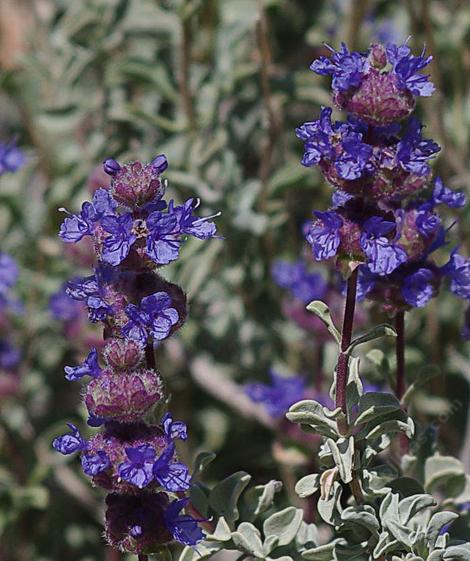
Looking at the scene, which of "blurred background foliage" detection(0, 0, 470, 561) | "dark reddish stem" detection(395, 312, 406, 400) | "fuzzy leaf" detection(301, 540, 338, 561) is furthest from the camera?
"blurred background foliage" detection(0, 0, 470, 561)

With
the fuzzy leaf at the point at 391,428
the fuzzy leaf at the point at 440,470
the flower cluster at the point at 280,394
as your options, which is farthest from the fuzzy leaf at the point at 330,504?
the flower cluster at the point at 280,394

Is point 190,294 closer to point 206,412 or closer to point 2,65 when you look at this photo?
point 206,412

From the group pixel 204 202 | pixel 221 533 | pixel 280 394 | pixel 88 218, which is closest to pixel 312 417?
pixel 221 533

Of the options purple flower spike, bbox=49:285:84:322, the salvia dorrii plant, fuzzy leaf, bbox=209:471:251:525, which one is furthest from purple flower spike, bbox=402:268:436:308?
purple flower spike, bbox=49:285:84:322

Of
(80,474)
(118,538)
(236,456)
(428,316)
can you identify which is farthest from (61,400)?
(118,538)

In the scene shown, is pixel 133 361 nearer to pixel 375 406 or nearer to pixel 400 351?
pixel 375 406

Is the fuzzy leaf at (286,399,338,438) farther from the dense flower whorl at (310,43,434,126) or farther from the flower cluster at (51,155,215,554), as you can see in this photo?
the dense flower whorl at (310,43,434,126)

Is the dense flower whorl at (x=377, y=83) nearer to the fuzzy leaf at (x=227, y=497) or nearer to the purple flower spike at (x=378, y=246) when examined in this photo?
the purple flower spike at (x=378, y=246)
